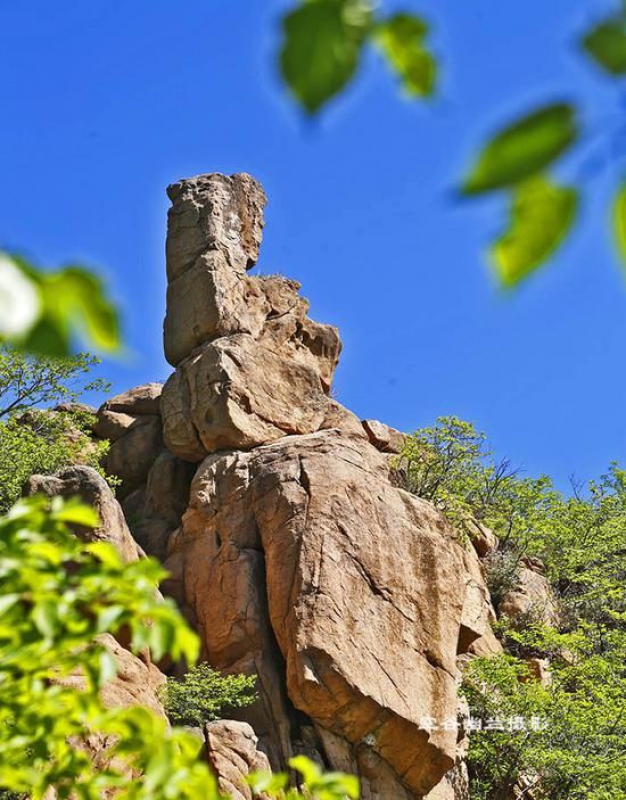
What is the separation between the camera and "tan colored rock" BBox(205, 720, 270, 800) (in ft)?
45.6

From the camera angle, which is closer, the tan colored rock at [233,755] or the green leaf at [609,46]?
the green leaf at [609,46]

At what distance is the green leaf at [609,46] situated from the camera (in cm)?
90

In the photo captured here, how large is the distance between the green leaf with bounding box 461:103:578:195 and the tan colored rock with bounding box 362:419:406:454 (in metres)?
23.6

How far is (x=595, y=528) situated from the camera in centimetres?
2783

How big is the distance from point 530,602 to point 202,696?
1073 cm

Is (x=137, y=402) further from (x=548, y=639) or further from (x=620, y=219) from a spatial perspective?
(x=620, y=219)

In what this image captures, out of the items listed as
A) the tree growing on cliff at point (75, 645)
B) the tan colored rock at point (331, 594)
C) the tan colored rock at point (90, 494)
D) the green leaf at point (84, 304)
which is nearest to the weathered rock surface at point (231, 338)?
the tan colored rock at point (331, 594)

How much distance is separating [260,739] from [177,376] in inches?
313

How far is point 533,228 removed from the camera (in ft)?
3.27

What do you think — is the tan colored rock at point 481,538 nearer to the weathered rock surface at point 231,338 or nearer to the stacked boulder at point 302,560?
the stacked boulder at point 302,560

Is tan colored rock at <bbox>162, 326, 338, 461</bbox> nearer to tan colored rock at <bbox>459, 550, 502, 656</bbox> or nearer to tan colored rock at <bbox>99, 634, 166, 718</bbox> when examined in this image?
tan colored rock at <bbox>459, 550, 502, 656</bbox>

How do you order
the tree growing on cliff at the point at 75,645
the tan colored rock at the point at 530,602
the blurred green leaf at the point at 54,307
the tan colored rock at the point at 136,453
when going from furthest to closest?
the tan colored rock at the point at 530,602 < the tan colored rock at the point at 136,453 < the tree growing on cliff at the point at 75,645 < the blurred green leaf at the point at 54,307

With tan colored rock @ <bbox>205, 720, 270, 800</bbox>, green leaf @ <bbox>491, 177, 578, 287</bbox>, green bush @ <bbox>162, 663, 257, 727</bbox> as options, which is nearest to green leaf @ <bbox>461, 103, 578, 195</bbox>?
green leaf @ <bbox>491, 177, 578, 287</bbox>

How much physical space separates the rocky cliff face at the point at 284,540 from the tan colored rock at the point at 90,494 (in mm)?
351
